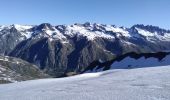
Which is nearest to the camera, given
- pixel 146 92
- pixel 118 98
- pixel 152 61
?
pixel 118 98

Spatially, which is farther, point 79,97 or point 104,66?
point 104,66

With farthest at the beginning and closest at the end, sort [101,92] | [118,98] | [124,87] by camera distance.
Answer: [124,87]
[101,92]
[118,98]

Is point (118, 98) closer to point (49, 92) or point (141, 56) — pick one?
point (49, 92)

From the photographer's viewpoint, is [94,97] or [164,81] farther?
[164,81]

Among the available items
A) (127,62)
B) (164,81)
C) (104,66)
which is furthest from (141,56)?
(164,81)

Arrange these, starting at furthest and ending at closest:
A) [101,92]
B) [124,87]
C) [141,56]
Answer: [141,56], [124,87], [101,92]

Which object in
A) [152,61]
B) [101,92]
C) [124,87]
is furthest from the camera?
[152,61]

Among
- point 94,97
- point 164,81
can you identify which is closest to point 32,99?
point 94,97

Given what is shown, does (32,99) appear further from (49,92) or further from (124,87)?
(124,87)

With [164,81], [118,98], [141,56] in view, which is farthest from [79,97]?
[141,56]
